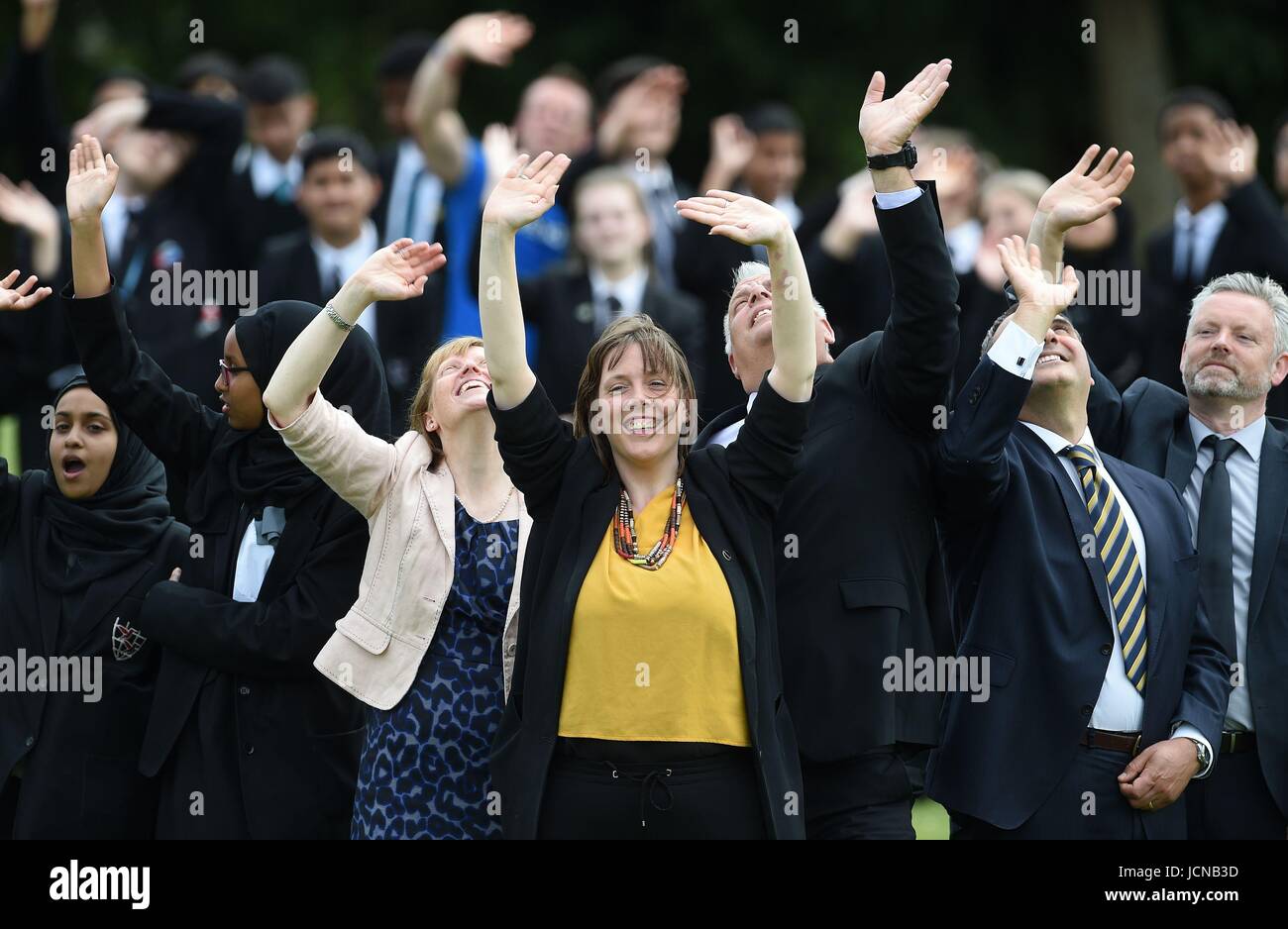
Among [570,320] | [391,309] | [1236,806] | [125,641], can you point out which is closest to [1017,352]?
[1236,806]

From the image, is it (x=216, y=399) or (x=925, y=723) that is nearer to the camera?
(x=925, y=723)

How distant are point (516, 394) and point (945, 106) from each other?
12.7m

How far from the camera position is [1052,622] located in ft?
16.4

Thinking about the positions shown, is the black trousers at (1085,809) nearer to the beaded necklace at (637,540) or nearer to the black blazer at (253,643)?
the beaded necklace at (637,540)

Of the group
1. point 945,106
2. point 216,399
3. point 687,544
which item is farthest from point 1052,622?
point 945,106

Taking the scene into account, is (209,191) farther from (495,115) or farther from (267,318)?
(495,115)

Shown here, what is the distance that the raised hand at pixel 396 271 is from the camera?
4.93 metres

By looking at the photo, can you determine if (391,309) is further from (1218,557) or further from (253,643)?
(1218,557)

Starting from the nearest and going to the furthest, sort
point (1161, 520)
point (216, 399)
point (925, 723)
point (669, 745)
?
point (669, 745) < point (925, 723) < point (1161, 520) < point (216, 399)

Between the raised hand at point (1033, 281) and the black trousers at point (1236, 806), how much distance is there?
1.42 meters

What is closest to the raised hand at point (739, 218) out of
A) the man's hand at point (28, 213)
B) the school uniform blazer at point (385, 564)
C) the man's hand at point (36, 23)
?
the school uniform blazer at point (385, 564)

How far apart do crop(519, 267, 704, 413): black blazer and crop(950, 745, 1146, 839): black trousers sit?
3880 mm

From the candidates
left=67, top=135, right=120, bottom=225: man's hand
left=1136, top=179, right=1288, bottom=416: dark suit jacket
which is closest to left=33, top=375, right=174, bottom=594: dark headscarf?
left=67, top=135, right=120, bottom=225: man's hand

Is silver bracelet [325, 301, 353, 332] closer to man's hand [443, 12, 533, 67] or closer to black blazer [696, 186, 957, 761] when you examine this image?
black blazer [696, 186, 957, 761]
